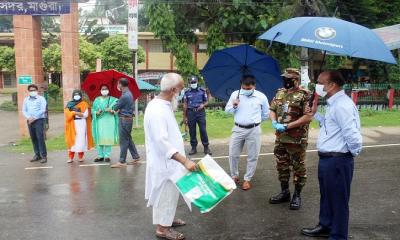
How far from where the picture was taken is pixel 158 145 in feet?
14.1

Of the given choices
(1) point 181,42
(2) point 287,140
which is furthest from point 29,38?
(2) point 287,140

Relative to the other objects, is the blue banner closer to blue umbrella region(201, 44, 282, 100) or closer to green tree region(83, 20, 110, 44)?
blue umbrella region(201, 44, 282, 100)

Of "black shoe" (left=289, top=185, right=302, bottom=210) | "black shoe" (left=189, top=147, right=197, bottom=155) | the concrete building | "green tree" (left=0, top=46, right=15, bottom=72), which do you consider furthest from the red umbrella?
the concrete building

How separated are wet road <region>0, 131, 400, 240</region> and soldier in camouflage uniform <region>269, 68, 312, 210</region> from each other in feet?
1.65

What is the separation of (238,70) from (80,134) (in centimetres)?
396

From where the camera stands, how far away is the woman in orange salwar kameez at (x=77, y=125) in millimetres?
9094

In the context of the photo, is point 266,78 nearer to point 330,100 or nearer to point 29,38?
point 330,100

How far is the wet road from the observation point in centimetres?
485

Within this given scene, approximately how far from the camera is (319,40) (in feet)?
14.4

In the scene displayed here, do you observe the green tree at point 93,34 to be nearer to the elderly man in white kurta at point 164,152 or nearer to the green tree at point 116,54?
the green tree at point 116,54

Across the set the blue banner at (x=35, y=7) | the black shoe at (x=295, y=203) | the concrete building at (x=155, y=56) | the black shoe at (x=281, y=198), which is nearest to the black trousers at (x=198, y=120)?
the black shoe at (x=281, y=198)

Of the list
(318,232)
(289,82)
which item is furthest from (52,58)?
(318,232)

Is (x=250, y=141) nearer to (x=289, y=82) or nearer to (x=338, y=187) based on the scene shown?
(x=289, y=82)

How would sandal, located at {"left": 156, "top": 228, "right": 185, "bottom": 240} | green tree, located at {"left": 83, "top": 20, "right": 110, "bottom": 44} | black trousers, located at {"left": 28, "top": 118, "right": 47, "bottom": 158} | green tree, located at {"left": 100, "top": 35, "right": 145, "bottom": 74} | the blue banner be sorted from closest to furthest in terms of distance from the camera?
sandal, located at {"left": 156, "top": 228, "right": 185, "bottom": 240}, black trousers, located at {"left": 28, "top": 118, "right": 47, "bottom": 158}, the blue banner, green tree, located at {"left": 100, "top": 35, "right": 145, "bottom": 74}, green tree, located at {"left": 83, "top": 20, "right": 110, "bottom": 44}
